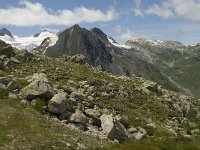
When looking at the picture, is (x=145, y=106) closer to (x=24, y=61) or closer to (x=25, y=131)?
(x=24, y=61)

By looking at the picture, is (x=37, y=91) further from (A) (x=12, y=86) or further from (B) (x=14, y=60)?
(B) (x=14, y=60)

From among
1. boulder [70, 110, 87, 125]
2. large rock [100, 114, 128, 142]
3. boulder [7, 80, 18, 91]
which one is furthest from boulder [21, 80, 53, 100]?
large rock [100, 114, 128, 142]

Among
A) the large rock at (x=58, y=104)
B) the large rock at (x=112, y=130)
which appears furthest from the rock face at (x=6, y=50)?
the large rock at (x=112, y=130)

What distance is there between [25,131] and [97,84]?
45336 mm

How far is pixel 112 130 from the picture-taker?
4609cm

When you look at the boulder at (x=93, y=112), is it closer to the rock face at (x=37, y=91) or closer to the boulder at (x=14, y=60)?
the rock face at (x=37, y=91)

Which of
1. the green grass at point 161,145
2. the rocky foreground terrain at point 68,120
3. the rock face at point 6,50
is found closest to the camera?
the rocky foreground terrain at point 68,120

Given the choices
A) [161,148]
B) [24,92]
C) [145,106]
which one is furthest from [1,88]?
[145,106]

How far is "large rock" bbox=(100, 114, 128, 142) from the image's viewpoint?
46.0 m

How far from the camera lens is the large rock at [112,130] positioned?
46.0 m

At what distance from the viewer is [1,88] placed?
163ft

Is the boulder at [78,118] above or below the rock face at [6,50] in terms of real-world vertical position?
below

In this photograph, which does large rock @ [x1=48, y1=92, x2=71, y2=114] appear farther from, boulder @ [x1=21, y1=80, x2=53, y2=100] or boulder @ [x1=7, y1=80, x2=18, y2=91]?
boulder @ [x1=7, y1=80, x2=18, y2=91]

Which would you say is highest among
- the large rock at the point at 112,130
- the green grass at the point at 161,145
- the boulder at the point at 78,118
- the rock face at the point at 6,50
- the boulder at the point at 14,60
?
the rock face at the point at 6,50
